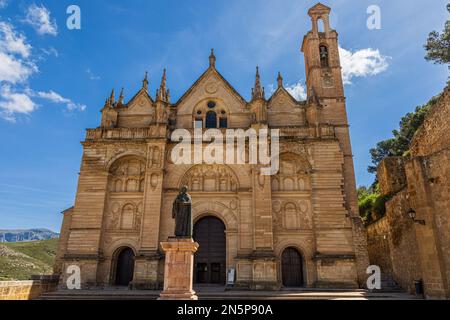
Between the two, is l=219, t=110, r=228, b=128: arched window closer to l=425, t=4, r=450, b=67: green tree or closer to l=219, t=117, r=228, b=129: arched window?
l=219, t=117, r=228, b=129: arched window

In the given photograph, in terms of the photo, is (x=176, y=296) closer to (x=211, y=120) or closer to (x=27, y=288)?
(x=27, y=288)

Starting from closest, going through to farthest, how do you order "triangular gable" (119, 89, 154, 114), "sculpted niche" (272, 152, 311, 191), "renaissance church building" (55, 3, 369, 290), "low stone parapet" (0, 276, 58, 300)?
"low stone parapet" (0, 276, 58, 300) < "renaissance church building" (55, 3, 369, 290) < "sculpted niche" (272, 152, 311, 191) < "triangular gable" (119, 89, 154, 114)

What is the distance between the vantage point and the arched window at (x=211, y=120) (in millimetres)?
25172

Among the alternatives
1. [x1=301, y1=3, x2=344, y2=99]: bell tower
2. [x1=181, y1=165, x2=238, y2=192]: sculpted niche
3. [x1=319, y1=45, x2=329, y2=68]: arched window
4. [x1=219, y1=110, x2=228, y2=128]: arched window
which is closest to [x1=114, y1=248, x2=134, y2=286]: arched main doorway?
[x1=181, y1=165, x2=238, y2=192]: sculpted niche

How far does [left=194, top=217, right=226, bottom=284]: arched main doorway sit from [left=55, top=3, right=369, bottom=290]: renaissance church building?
67 mm

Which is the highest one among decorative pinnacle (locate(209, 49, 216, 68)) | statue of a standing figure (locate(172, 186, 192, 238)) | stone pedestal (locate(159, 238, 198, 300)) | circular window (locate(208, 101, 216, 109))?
decorative pinnacle (locate(209, 49, 216, 68))

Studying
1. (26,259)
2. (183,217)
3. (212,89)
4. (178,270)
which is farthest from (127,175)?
(26,259)

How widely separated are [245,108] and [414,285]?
15876 mm

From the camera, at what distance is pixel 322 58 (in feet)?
93.1

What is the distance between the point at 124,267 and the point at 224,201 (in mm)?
8184

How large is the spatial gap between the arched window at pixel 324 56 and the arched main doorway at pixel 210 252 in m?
16.5

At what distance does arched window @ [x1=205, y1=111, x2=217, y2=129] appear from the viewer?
2517cm
